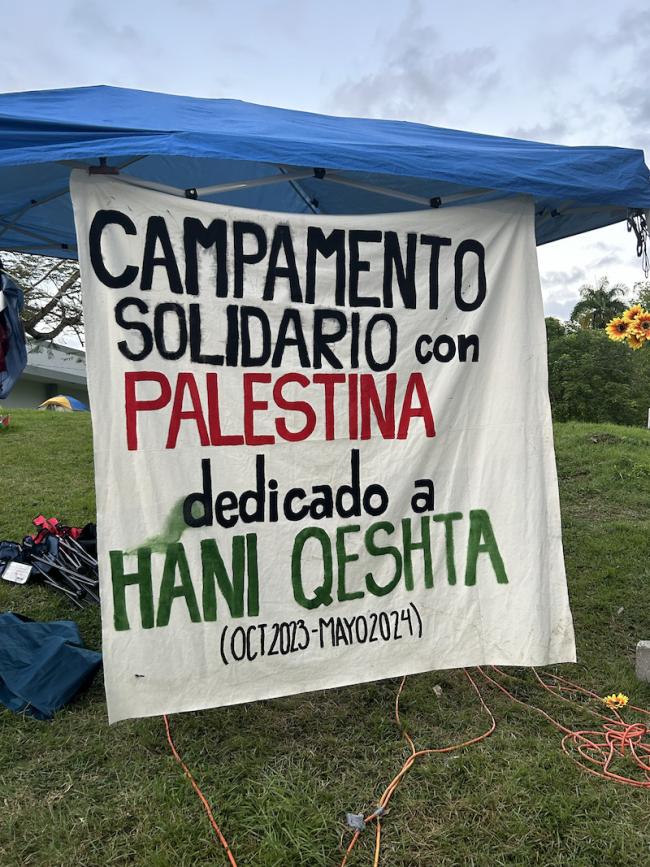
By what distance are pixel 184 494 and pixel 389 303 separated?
1139 millimetres

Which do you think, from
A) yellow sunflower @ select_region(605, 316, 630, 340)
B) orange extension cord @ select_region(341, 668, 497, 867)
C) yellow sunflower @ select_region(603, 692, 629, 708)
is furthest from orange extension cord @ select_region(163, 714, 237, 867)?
yellow sunflower @ select_region(605, 316, 630, 340)

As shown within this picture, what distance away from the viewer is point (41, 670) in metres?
2.90

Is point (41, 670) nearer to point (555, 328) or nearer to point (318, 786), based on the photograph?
point (318, 786)

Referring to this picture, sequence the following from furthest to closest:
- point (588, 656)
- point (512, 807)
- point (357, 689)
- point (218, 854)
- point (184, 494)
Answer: point (588, 656) < point (357, 689) < point (184, 494) < point (512, 807) < point (218, 854)

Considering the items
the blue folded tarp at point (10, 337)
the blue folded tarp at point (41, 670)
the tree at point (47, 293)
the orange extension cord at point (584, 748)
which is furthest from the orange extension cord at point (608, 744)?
the tree at point (47, 293)

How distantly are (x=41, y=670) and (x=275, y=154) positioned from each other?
8.11 feet

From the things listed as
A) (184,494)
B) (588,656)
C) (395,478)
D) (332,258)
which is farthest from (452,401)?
(588,656)

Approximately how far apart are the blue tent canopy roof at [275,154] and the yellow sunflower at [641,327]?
1156 mm

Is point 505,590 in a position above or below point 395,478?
below

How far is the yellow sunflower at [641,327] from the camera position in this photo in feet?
13.7

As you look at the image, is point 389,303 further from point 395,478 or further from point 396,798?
point 396,798

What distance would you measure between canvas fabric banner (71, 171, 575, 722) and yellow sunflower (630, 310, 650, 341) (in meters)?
1.85

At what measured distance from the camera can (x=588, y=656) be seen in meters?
3.34

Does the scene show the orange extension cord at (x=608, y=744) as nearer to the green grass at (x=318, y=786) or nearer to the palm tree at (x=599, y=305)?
the green grass at (x=318, y=786)
